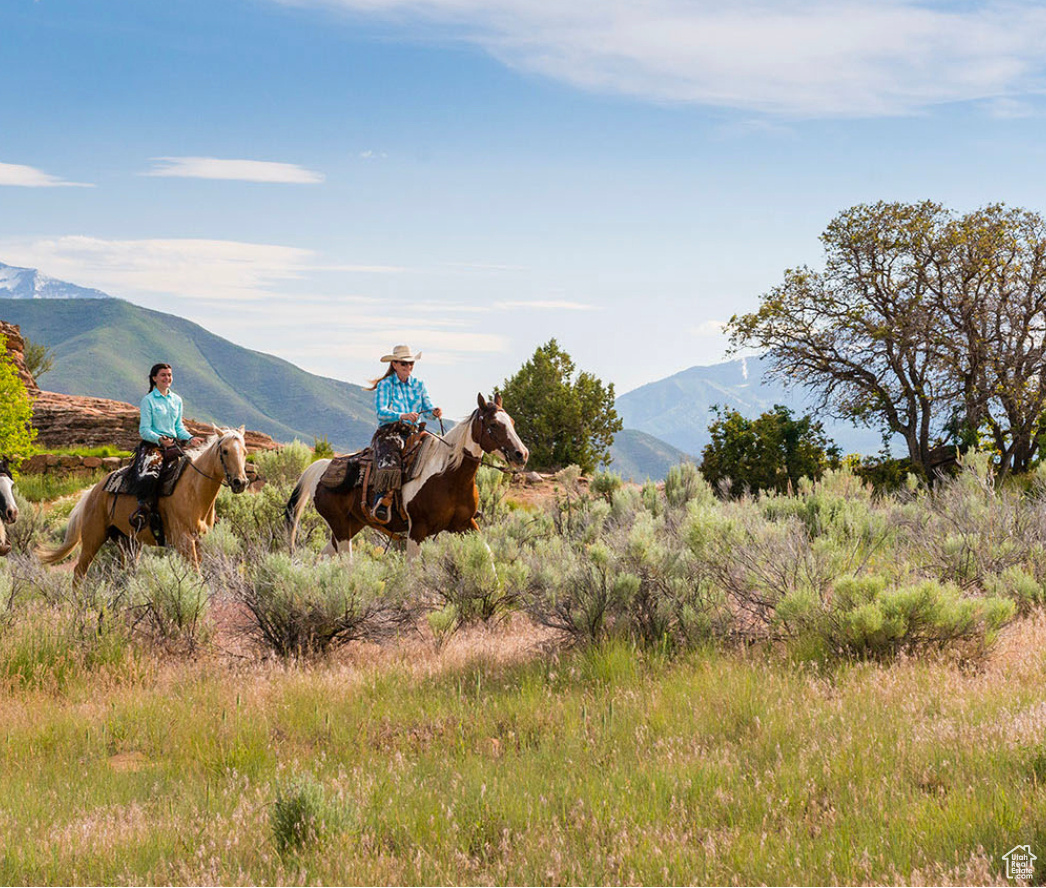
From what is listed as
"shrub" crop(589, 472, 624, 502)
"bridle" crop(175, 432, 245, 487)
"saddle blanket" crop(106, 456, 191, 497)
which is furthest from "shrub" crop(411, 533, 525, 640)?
"shrub" crop(589, 472, 624, 502)

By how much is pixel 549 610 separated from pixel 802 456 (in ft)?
60.0

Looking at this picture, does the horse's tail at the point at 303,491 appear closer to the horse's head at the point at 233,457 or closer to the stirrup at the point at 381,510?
the stirrup at the point at 381,510

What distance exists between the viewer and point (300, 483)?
12.4m

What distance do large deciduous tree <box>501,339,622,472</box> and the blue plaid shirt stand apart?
22384 mm

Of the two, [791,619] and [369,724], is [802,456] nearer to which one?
[791,619]

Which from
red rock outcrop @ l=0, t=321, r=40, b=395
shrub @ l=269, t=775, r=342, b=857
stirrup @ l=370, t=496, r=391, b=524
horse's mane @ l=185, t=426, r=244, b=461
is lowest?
shrub @ l=269, t=775, r=342, b=857

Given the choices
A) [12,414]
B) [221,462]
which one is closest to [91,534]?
[221,462]

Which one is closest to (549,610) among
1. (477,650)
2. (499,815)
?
(477,650)

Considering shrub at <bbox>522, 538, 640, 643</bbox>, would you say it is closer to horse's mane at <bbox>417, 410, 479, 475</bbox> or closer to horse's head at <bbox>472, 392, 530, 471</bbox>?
horse's head at <bbox>472, 392, 530, 471</bbox>

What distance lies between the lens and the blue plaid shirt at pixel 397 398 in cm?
1096

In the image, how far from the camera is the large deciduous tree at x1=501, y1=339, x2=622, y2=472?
34.5m

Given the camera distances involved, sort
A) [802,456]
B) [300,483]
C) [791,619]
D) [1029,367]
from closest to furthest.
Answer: [791,619] → [300,483] → [802,456] → [1029,367]

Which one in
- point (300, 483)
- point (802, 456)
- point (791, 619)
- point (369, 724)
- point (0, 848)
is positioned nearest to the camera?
point (0, 848)

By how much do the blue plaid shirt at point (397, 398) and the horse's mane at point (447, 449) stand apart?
0.55m
